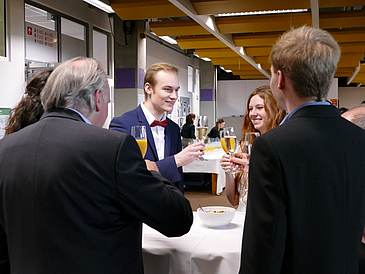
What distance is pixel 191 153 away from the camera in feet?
6.71

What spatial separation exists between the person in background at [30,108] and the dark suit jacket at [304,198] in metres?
1.05

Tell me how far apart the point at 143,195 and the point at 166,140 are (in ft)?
4.46

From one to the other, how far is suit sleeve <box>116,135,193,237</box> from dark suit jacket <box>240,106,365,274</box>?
275 mm

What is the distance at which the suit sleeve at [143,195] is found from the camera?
1.19 m

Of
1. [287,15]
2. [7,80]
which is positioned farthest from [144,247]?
[287,15]

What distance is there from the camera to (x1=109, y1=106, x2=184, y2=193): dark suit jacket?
2.10 meters

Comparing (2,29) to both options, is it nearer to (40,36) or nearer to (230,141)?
(40,36)

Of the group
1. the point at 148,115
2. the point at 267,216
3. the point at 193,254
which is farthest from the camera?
the point at 148,115

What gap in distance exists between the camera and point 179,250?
1537 millimetres

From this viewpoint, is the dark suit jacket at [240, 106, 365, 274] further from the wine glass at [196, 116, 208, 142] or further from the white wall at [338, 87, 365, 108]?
the white wall at [338, 87, 365, 108]

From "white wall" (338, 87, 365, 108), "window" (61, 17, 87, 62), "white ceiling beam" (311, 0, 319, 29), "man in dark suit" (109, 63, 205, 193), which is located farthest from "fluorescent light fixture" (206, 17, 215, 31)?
"white wall" (338, 87, 365, 108)

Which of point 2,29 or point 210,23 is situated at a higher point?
point 210,23

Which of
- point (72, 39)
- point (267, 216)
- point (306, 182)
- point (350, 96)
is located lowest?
point (267, 216)

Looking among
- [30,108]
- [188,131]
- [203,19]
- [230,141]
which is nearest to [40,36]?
[203,19]
